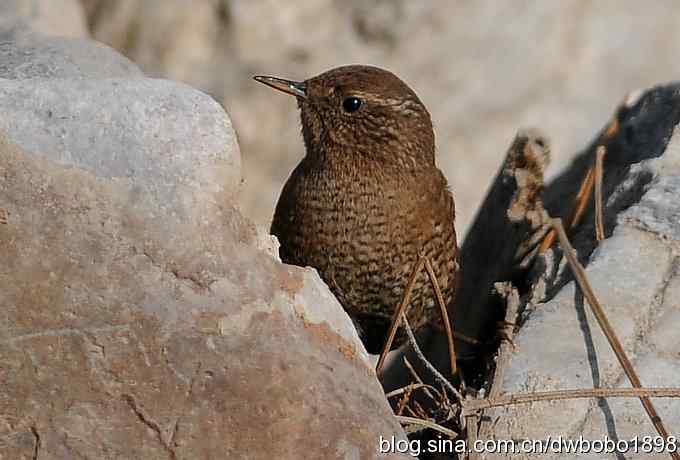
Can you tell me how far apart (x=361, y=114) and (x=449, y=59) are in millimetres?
2293

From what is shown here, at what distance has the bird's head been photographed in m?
3.96

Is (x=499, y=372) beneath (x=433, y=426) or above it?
above

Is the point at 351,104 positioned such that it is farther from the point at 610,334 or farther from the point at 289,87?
the point at 610,334

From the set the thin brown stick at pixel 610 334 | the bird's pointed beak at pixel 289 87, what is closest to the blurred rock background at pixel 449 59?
the bird's pointed beak at pixel 289 87

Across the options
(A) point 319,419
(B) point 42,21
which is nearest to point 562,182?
(B) point 42,21

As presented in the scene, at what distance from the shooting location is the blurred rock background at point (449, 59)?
20.0 feet

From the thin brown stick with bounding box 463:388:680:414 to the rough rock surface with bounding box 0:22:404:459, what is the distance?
437 millimetres

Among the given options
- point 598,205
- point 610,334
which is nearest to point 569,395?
point 610,334

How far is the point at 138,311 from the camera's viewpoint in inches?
97.1

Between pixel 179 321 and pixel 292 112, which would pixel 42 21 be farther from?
pixel 179 321

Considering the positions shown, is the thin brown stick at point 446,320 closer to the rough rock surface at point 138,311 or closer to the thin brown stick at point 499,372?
the thin brown stick at point 499,372

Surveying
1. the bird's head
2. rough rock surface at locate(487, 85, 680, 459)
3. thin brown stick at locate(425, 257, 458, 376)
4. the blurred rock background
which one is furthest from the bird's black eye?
the blurred rock background

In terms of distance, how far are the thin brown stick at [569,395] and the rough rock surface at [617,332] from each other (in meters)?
0.06

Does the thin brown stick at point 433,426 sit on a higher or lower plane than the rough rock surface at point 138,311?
lower
